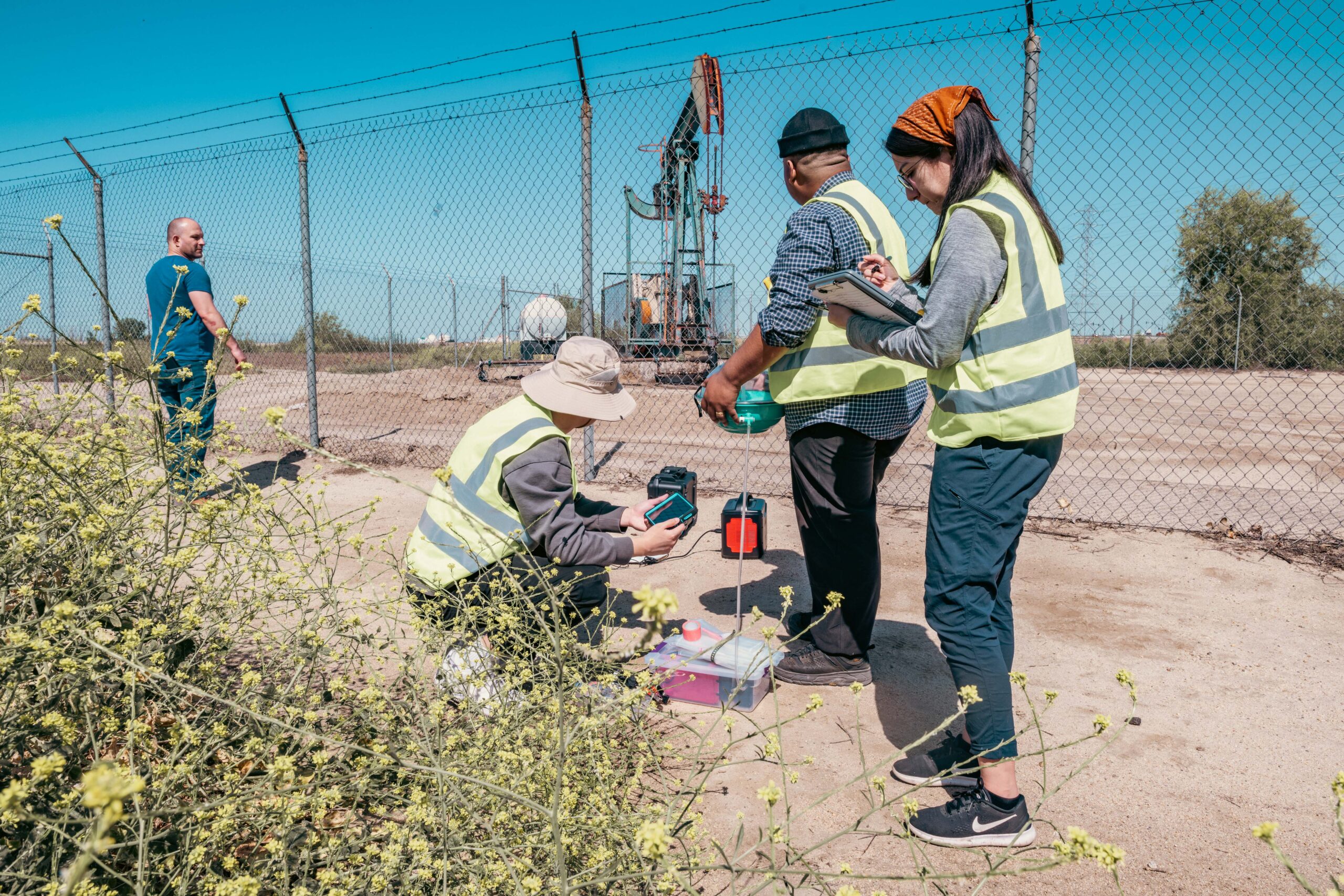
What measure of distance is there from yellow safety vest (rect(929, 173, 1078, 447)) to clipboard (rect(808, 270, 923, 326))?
183 millimetres

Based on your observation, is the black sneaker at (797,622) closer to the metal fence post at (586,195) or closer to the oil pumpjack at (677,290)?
the metal fence post at (586,195)

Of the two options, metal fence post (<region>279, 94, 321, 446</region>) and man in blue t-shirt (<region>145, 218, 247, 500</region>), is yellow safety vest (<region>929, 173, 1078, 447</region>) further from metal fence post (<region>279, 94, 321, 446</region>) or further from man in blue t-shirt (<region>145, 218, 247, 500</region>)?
metal fence post (<region>279, 94, 321, 446</region>)

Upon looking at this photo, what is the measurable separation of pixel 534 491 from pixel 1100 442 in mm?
8432

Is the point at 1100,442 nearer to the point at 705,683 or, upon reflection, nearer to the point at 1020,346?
the point at 705,683

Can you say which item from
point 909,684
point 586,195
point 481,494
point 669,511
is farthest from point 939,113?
point 586,195

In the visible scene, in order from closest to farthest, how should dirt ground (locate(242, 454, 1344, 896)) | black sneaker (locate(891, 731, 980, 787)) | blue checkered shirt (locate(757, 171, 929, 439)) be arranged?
dirt ground (locate(242, 454, 1344, 896)) < black sneaker (locate(891, 731, 980, 787)) < blue checkered shirt (locate(757, 171, 929, 439))

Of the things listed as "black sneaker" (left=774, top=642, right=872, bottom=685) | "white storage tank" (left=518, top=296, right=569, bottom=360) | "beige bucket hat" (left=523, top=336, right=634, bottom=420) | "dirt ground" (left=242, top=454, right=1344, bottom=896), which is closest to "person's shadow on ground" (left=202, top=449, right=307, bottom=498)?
"dirt ground" (left=242, top=454, right=1344, bottom=896)

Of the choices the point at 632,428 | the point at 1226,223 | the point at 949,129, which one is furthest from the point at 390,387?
the point at 1226,223

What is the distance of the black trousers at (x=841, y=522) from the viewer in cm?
260

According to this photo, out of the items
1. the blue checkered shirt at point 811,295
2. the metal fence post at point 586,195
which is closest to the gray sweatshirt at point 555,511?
the blue checkered shirt at point 811,295

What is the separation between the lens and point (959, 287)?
5.90 ft

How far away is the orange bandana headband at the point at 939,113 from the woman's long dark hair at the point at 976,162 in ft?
0.04

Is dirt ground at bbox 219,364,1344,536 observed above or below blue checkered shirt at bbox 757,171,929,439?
below

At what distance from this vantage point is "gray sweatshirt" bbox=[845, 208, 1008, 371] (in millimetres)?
1799
